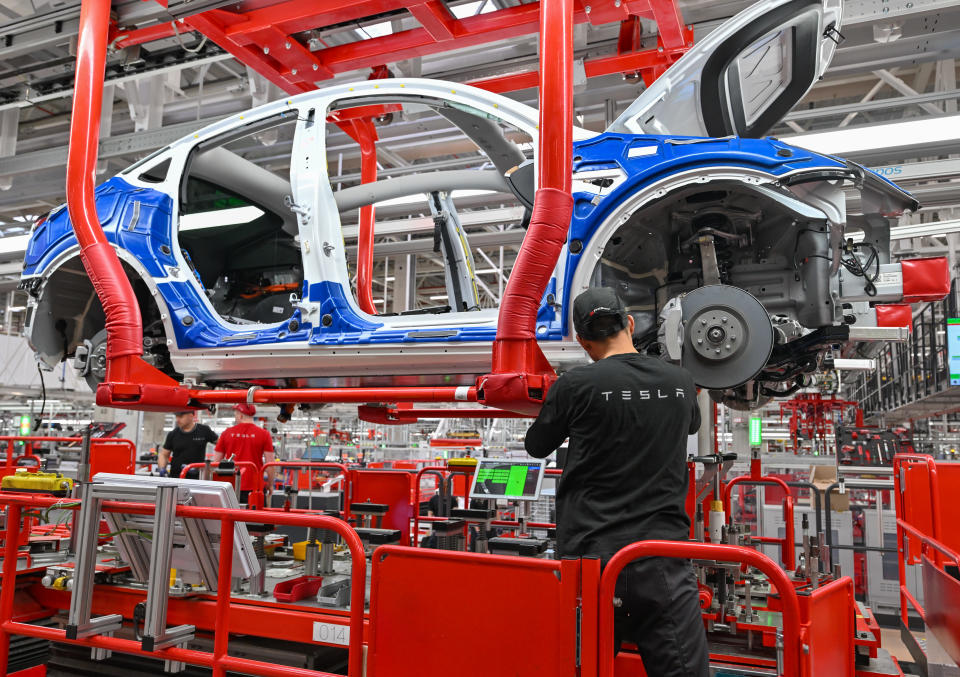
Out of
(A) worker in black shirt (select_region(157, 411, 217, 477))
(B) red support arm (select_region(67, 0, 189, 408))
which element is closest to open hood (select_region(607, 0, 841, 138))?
(B) red support arm (select_region(67, 0, 189, 408))

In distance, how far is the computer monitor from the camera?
17.2 feet

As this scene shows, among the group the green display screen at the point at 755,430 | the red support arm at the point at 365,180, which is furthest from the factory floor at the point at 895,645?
the red support arm at the point at 365,180

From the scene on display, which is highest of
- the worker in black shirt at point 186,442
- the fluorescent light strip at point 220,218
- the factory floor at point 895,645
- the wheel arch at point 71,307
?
the fluorescent light strip at point 220,218

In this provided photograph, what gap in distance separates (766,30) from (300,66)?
328cm

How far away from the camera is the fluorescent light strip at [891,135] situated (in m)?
5.58

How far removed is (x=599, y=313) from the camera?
8.14 feet

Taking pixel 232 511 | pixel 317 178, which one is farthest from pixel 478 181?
pixel 232 511

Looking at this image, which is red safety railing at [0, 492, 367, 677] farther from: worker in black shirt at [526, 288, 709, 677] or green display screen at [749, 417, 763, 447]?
green display screen at [749, 417, 763, 447]

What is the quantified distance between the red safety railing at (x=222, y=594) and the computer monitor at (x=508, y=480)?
2.51m

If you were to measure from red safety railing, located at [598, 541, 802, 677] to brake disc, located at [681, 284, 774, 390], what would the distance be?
4.91 feet

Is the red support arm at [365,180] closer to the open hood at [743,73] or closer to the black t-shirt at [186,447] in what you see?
the open hood at [743,73]

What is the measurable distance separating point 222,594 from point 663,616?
5.64 ft

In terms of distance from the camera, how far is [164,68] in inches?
224

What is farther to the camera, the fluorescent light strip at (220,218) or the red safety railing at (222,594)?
the fluorescent light strip at (220,218)
